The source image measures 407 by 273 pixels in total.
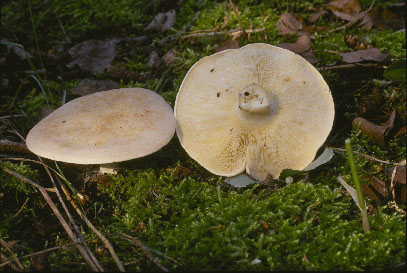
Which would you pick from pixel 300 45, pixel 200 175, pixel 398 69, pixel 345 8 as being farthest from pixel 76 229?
pixel 345 8

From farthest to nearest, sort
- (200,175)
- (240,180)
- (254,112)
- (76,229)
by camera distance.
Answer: (200,175) < (240,180) < (254,112) < (76,229)

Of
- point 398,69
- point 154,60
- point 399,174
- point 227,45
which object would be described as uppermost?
point 398,69

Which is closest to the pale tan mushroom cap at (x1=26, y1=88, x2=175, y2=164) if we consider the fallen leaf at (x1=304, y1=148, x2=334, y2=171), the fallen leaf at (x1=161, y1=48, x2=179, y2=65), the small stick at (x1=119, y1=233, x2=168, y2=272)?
the small stick at (x1=119, y1=233, x2=168, y2=272)

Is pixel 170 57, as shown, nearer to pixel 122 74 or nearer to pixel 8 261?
pixel 122 74

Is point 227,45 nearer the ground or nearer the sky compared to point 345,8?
nearer the ground

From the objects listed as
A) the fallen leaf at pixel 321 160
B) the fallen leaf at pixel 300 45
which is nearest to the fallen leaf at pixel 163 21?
the fallen leaf at pixel 300 45

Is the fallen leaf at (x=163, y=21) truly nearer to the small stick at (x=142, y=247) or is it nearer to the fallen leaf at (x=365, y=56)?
the fallen leaf at (x=365, y=56)

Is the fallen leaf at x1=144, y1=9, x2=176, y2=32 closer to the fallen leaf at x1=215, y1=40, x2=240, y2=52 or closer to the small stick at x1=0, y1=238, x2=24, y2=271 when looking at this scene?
the fallen leaf at x1=215, y1=40, x2=240, y2=52
